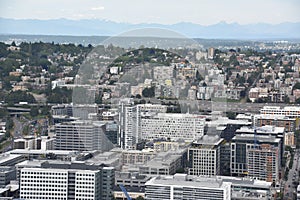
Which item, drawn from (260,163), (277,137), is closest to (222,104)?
(277,137)

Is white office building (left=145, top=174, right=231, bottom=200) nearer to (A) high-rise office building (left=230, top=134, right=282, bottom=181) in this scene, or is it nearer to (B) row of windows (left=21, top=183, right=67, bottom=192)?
(B) row of windows (left=21, top=183, right=67, bottom=192)

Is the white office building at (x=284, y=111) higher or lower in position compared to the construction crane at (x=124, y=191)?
higher

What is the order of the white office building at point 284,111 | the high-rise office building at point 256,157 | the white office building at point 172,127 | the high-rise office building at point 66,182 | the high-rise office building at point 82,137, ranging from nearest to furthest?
the high-rise office building at point 66,182 < the high-rise office building at point 256,157 < the high-rise office building at point 82,137 < the white office building at point 172,127 < the white office building at point 284,111

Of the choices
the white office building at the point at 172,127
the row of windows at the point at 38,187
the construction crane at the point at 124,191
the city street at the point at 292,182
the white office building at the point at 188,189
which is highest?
the white office building at the point at 172,127

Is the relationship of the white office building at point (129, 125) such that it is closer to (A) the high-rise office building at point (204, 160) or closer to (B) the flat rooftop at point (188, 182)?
(A) the high-rise office building at point (204, 160)

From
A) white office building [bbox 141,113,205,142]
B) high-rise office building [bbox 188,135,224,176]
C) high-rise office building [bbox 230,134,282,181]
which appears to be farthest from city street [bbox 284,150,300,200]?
white office building [bbox 141,113,205,142]

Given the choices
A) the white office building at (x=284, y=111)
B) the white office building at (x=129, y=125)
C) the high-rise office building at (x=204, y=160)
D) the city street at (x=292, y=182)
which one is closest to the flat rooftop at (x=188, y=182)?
the city street at (x=292, y=182)

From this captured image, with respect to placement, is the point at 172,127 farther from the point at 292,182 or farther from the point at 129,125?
the point at 292,182
